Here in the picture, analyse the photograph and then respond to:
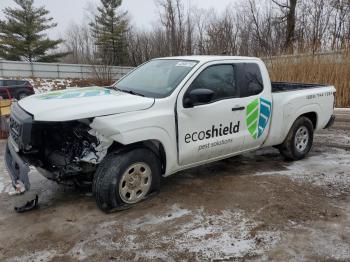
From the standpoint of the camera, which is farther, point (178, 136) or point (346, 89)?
point (346, 89)

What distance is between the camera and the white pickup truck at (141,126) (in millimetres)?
3975

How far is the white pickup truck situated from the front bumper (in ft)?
0.04

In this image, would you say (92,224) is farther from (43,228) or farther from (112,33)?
(112,33)

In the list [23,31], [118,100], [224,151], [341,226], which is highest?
[23,31]

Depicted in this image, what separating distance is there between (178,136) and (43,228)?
1.81 m

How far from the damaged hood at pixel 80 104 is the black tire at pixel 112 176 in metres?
0.51

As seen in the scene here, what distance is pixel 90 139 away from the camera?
4.17 metres

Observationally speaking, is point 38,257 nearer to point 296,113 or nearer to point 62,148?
point 62,148

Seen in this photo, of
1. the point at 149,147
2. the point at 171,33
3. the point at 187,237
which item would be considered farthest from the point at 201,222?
the point at 171,33

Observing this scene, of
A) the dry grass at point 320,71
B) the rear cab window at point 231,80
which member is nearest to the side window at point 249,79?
the rear cab window at point 231,80

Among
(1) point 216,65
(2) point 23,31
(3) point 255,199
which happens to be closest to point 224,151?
(3) point 255,199

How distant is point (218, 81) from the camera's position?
4969mm

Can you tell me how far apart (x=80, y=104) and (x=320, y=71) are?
37.0 ft

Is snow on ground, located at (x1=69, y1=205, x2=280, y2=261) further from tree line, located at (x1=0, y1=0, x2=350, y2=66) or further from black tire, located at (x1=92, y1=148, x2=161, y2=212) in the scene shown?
tree line, located at (x1=0, y1=0, x2=350, y2=66)
